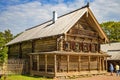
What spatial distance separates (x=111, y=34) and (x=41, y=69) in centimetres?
5821

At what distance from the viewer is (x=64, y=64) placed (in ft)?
94.6

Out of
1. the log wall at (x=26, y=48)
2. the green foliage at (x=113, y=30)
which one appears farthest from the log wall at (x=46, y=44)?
the green foliage at (x=113, y=30)

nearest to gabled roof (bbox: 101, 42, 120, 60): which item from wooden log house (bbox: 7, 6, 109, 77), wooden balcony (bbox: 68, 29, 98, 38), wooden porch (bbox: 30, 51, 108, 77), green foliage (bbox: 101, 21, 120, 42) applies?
wooden log house (bbox: 7, 6, 109, 77)

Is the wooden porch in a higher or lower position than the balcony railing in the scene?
lower

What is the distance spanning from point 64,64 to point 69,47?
110 inches

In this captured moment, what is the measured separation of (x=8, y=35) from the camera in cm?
8162

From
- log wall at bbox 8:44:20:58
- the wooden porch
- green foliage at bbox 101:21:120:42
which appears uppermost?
green foliage at bbox 101:21:120:42

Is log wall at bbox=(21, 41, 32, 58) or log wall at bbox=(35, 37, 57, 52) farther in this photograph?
log wall at bbox=(21, 41, 32, 58)

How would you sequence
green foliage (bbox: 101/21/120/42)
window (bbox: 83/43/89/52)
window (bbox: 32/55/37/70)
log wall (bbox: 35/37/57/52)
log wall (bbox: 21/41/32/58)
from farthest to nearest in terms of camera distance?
green foliage (bbox: 101/21/120/42) → log wall (bbox: 21/41/32/58) → window (bbox: 83/43/89/52) → window (bbox: 32/55/37/70) → log wall (bbox: 35/37/57/52)

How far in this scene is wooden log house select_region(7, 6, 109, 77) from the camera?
2822cm

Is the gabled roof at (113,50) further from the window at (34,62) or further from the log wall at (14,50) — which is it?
the log wall at (14,50)

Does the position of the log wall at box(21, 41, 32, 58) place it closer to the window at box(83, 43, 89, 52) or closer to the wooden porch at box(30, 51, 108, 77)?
the wooden porch at box(30, 51, 108, 77)

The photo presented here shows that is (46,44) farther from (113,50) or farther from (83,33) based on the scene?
(113,50)

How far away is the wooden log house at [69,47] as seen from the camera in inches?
1111
